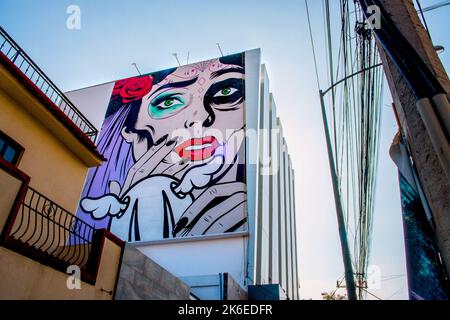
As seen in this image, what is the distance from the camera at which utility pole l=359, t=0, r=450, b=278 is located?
1758 millimetres

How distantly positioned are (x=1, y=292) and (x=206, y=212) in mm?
9420

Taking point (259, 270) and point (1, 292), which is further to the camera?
point (259, 270)

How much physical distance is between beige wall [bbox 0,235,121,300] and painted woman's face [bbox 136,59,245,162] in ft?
31.5

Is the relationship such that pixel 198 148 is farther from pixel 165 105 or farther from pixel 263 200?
pixel 263 200

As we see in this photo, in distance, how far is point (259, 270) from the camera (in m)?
12.8

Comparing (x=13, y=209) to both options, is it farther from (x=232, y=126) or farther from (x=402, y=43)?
(x=232, y=126)

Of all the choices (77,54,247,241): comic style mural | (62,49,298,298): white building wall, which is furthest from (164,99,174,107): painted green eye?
(62,49,298,298): white building wall

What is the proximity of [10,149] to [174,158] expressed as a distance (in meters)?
8.84

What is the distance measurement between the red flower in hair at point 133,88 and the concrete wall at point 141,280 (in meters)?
13.4

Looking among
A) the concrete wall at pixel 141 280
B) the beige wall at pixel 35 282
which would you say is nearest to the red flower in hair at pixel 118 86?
the concrete wall at pixel 141 280

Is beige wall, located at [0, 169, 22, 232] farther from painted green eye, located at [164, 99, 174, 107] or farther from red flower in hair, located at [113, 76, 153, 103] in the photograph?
red flower in hair, located at [113, 76, 153, 103]
